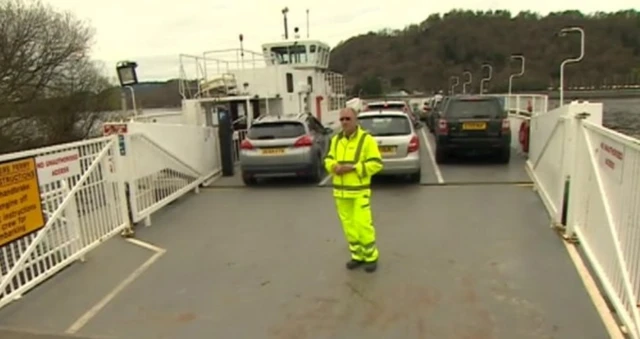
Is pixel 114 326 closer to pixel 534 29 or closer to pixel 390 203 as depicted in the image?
pixel 390 203

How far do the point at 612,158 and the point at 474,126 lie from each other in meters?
6.97

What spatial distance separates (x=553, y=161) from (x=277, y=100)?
37.4ft

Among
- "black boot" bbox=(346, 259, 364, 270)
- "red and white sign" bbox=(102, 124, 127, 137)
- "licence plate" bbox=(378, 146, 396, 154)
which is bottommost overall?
"black boot" bbox=(346, 259, 364, 270)

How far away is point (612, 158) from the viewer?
3.78m

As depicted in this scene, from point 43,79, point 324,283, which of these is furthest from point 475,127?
point 43,79

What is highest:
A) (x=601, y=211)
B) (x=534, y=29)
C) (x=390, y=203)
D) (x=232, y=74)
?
(x=534, y=29)

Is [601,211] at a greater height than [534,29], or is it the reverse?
[534,29]

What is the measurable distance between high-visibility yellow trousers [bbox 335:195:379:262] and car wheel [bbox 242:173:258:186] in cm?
490

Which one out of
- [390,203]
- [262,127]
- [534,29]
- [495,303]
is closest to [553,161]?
[390,203]

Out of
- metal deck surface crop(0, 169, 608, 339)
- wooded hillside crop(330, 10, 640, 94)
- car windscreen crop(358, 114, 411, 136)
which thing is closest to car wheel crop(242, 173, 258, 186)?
metal deck surface crop(0, 169, 608, 339)

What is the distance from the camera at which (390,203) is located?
7.57 metres

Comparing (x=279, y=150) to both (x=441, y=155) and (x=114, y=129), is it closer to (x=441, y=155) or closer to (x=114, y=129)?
(x=114, y=129)

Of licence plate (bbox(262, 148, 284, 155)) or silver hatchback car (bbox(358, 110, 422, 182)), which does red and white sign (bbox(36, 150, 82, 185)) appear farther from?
silver hatchback car (bbox(358, 110, 422, 182))

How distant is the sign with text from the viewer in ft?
11.6
